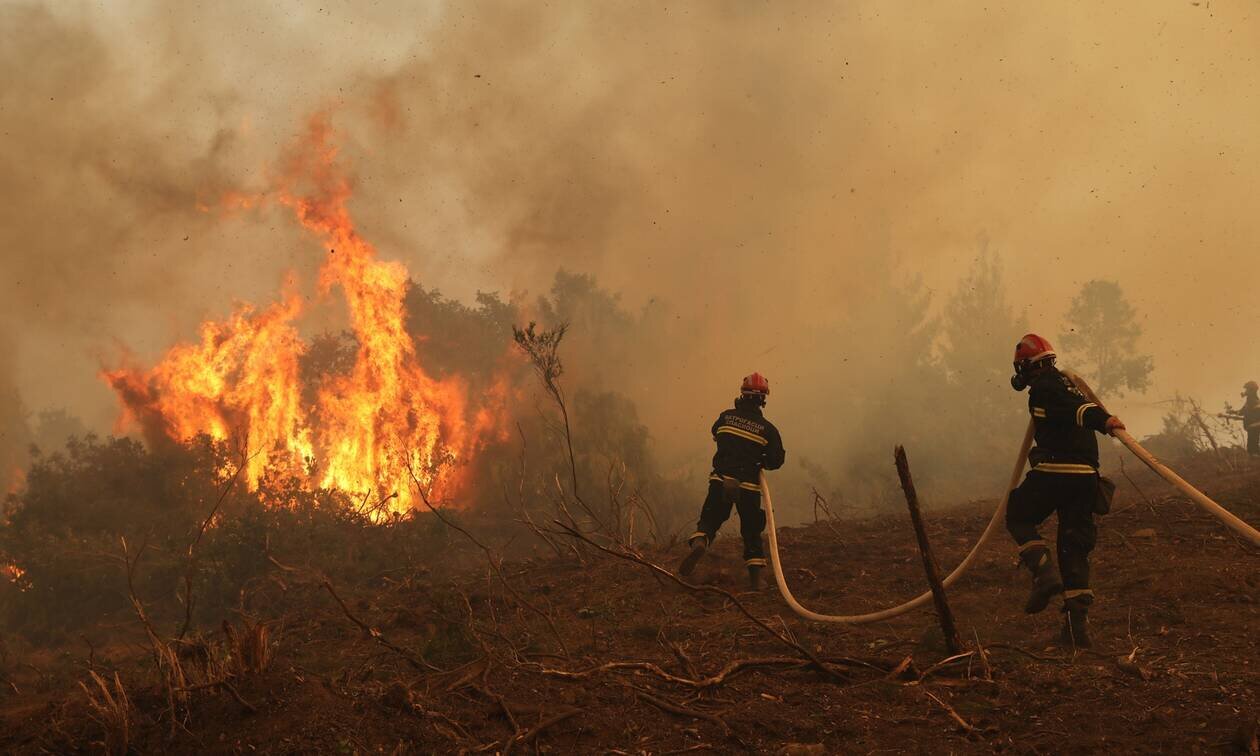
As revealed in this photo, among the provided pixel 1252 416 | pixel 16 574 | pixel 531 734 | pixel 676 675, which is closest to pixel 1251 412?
pixel 1252 416

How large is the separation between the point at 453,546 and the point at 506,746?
11294 mm

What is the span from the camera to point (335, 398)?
20031 mm

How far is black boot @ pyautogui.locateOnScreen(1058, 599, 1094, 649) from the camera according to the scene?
202 inches

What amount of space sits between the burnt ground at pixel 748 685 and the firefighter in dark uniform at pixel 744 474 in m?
0.77

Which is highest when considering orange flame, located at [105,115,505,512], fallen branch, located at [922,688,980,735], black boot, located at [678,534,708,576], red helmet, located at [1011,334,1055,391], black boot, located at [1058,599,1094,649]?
orange flame, located at [105,115,505,512]

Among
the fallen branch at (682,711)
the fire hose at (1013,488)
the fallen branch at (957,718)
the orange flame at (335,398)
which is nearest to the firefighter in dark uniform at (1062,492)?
the fire hose at (1013,488)

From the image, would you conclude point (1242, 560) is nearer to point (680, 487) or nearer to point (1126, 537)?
point (1126, 537)

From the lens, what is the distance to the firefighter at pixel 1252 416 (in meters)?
16.5

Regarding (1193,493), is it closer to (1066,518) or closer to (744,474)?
(1066,518)

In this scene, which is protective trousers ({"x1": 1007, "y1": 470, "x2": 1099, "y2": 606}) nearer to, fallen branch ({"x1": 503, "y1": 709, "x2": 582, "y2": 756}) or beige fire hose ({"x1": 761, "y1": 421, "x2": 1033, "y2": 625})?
beige fire hose ({"x1": 761, "y1": 421, "x2": 1033, "y2": 625})

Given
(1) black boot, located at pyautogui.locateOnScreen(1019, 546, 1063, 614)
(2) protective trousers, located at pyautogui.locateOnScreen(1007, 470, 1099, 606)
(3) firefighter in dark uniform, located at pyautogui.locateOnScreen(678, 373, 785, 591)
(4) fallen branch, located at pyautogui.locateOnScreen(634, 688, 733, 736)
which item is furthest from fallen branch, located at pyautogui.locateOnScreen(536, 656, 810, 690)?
(3) firefighter in dark uniform, located at pyautogui.locateOnScreen(678, 373, 785, 591)

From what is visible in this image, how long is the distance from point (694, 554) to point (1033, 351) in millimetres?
3803

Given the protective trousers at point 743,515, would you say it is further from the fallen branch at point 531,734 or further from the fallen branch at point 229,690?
the fallen branch at point 229,690

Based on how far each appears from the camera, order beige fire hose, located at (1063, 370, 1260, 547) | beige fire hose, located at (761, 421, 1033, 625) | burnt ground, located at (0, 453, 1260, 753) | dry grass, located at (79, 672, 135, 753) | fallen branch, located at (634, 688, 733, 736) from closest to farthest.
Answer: dry grass, located at (79, 672, 135, 753) < burnt ground, located at (0, 453, 1260, 753) < fallen branch, located at (634, 688, 733, 736) < beige fire hose, located at (1063, 370, 1260, 547) < beige fire hose, located at (761, 421, 1033, 625)
